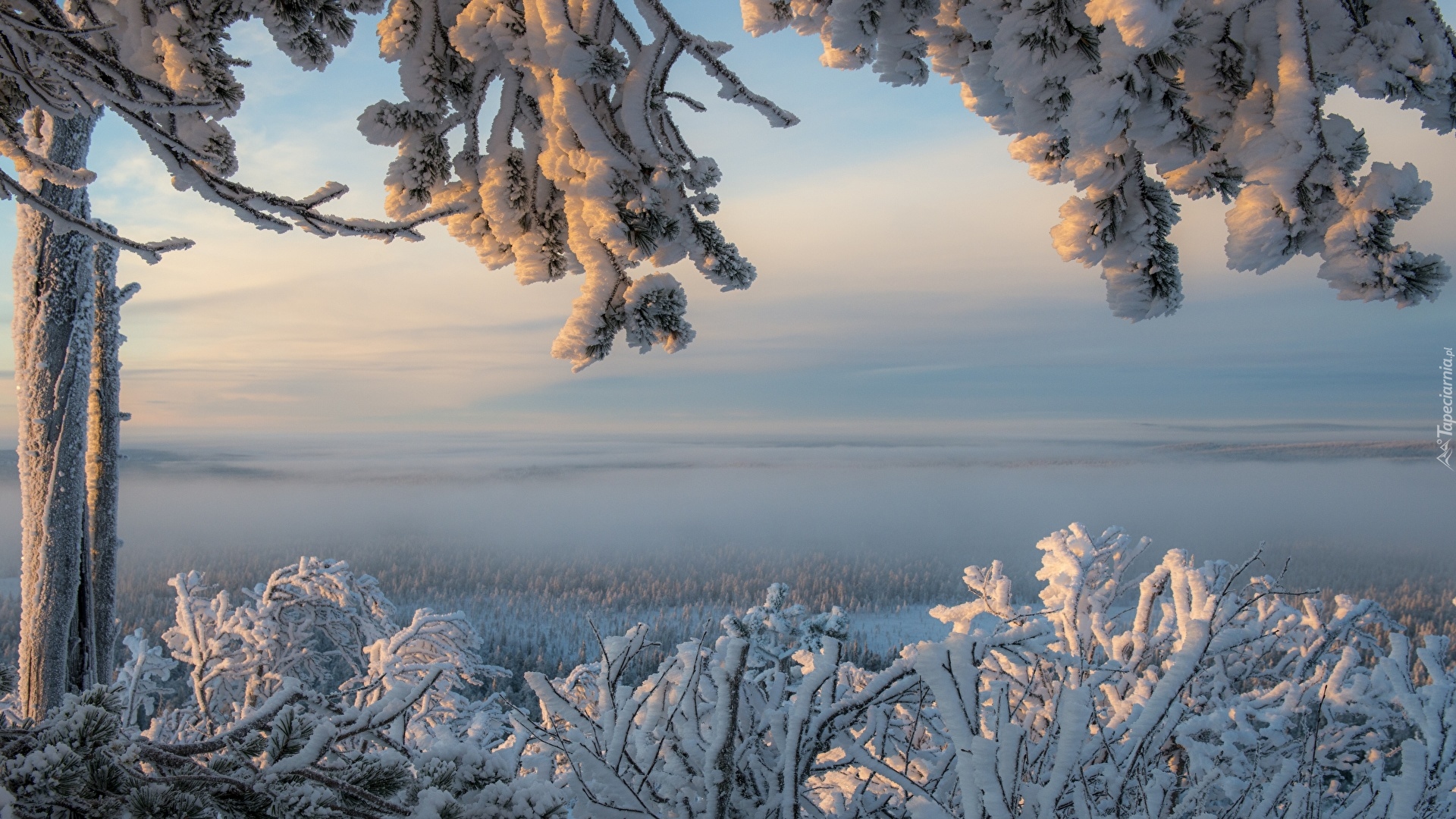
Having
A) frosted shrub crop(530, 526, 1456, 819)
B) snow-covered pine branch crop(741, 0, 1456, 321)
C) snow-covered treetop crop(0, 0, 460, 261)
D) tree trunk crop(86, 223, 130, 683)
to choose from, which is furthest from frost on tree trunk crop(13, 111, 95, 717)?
snow-covered pine branch crop(741, 0, 1456, 321)

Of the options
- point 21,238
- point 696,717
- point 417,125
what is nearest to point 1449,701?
point 696,717

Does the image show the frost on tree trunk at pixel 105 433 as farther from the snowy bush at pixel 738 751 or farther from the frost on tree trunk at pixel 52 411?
the snowy bush at pixel 738 751

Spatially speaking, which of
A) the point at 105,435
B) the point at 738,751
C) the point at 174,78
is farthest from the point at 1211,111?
the point at 105,435

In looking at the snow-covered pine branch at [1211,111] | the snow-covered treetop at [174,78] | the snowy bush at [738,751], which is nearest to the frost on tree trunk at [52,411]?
the snow-covered treetop at [174,78]

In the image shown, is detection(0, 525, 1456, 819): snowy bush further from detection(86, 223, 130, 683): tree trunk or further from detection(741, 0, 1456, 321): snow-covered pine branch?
detection(86, 223, 130, 683): tree trunk

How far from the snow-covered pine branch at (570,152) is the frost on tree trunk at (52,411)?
392 centimetres

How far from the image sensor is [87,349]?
17.5 ft

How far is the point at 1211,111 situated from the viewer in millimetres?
1956

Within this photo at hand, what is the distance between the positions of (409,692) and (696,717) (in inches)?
42.4

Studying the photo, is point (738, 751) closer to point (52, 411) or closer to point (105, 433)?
point (52, 411)

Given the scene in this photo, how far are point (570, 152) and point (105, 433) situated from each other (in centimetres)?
680

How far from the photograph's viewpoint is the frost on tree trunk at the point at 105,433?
632 cm

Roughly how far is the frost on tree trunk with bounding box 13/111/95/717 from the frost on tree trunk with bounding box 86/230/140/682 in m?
0.76

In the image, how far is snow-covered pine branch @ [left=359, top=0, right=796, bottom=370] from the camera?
7.69 ft
